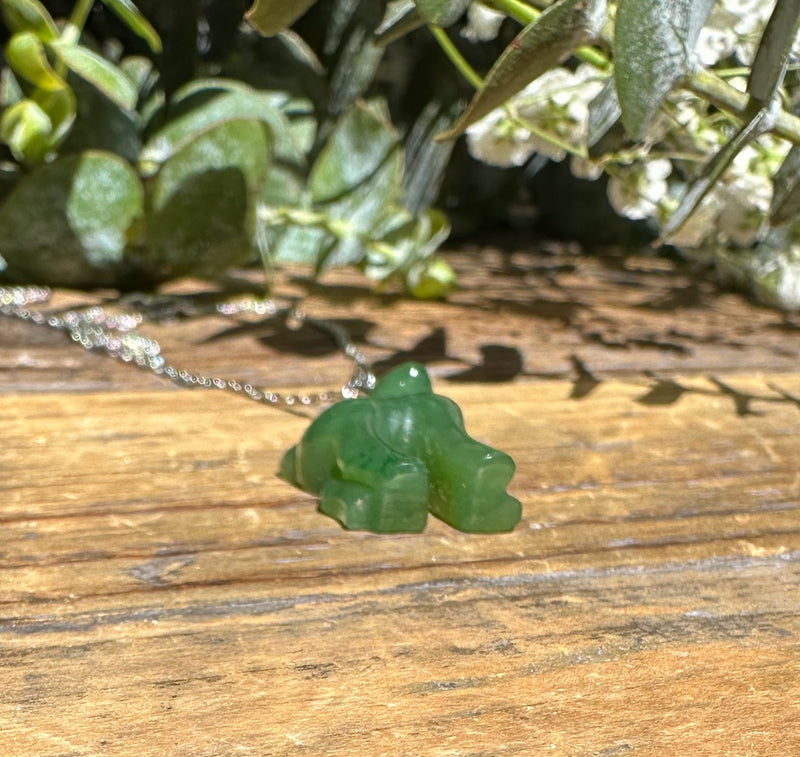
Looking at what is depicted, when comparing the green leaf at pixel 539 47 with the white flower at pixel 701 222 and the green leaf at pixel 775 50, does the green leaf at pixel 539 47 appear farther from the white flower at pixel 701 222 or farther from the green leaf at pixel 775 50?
the white flower at pixel 701 222

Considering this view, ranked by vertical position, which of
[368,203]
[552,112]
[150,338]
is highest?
[552,112]

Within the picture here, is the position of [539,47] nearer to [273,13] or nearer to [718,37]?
[273,13]

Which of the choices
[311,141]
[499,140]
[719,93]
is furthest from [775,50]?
[311,141]

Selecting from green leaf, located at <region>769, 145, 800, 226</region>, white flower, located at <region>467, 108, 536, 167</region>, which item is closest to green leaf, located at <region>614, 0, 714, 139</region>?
green leaf, located at <region>769, 145, 800, 226</region>

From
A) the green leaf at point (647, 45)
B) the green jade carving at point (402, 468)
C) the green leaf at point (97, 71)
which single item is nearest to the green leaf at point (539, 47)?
the green leaf at point (647, 45)

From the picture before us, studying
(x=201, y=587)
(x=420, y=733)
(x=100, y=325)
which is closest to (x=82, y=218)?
(x=100, y=325)

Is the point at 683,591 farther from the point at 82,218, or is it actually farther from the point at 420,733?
the point at 82,218

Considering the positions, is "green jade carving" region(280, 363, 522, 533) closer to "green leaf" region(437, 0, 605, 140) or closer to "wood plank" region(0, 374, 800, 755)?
"wood plank" region(0, 374, 800, 755)
